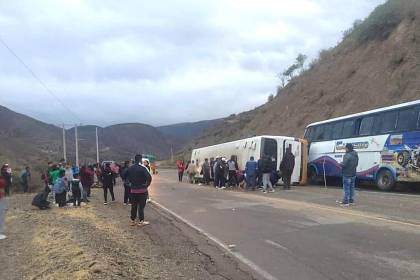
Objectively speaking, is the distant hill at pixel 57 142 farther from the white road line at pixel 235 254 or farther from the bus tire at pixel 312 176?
the white road line at pixel 235 254

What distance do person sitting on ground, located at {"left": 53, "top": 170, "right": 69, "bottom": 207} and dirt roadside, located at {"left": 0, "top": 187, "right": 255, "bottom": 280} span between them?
124 inches

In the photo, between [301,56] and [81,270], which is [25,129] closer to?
[301,56]

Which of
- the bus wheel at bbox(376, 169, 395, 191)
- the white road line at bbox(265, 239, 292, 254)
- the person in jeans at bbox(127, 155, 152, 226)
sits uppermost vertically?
the person in jeans at bbox(127, 155, 152, 226)

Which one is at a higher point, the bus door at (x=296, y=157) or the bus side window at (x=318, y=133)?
the bus side window at (x=318, y=133)

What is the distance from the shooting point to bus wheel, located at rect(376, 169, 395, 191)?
2296cm

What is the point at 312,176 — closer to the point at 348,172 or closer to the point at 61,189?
the point at 348,172

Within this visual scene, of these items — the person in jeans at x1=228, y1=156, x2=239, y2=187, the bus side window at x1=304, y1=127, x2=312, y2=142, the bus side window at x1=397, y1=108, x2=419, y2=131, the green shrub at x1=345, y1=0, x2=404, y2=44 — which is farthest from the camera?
the green shrub at x1=345, y1=0, x2=404, y2=44

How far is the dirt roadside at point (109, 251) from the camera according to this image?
8.64 meters

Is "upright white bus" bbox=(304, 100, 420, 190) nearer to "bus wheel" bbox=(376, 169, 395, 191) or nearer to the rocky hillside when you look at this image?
"bus wheel" bbox=(376, 169, 395, 191)

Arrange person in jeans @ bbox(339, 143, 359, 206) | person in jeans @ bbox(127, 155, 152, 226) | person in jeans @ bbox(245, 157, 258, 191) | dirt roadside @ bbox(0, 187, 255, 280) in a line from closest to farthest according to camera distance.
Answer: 1. dirt roadside @ bbox(0, 187, 255, 280)
2. person in jeans @ bbox(127, 155, 152, 226)
3. person in jeans @ bbox(339, 143, 359, 206)
4. person in jeans @ bbox(245, 157, 258, 191)

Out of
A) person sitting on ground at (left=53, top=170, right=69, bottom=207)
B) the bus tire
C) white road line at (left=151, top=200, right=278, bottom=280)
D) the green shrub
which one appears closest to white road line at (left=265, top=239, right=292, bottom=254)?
white road line at (left=151, top=200, right=278, bottom=280)

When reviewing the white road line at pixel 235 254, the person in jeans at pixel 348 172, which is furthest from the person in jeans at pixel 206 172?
the white road line at pixel 235 254

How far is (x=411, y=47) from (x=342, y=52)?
12515mm

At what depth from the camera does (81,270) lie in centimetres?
863
